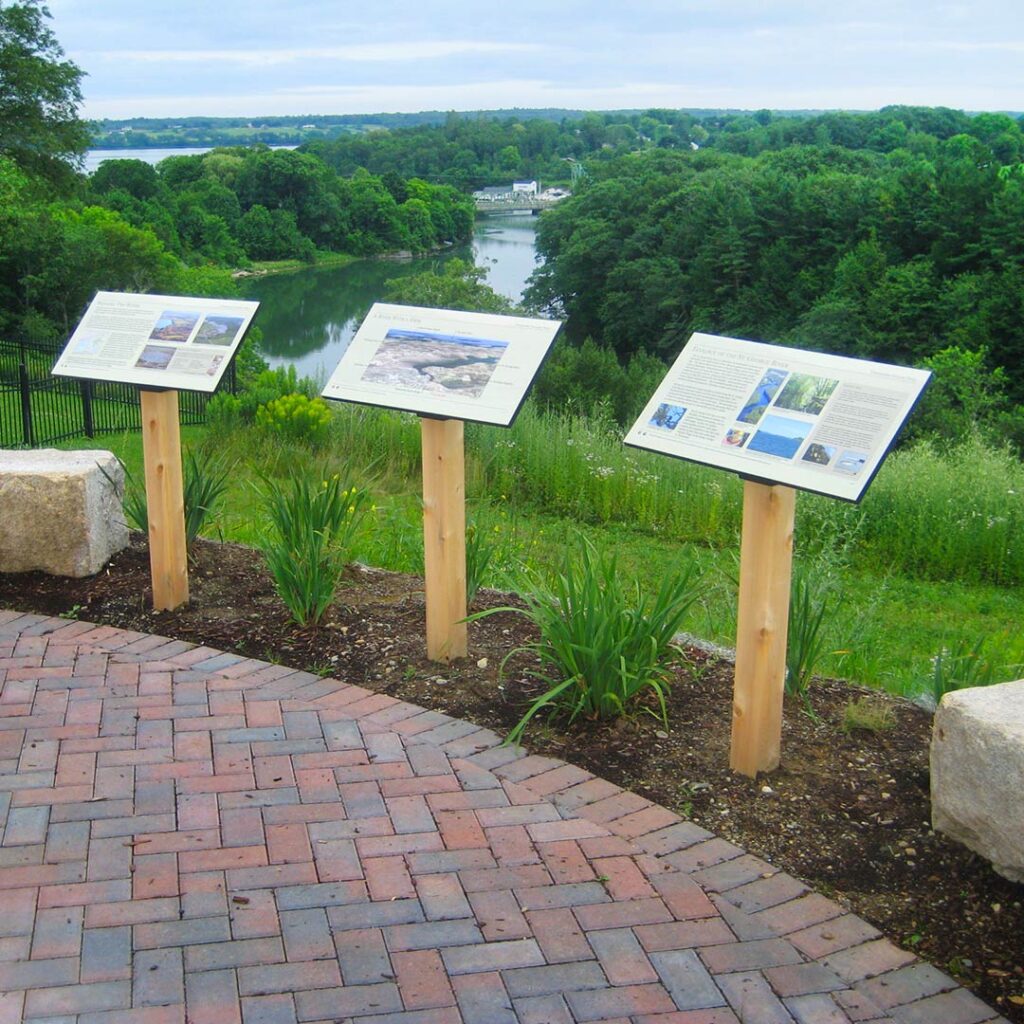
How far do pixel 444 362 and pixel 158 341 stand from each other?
1.41 metres

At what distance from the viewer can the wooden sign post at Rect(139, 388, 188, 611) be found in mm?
5035

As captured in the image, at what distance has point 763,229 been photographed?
2283 inches

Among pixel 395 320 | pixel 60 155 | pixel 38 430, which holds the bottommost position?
pixel 38 430

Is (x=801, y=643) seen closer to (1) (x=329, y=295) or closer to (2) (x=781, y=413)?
(2) (x=781, y=413)

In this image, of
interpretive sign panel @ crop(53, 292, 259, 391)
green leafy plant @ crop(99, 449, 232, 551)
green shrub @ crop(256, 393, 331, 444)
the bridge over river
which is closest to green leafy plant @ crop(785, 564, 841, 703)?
interpretive sign panel @ crop(53, 292, 259, 391)

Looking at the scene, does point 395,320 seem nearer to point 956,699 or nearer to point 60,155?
point 956,699

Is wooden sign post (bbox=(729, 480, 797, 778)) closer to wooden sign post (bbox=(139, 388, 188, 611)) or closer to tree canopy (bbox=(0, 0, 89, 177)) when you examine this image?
wooden sign post (bbox=(139, 388, 188, 611))

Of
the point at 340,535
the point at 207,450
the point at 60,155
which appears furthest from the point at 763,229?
the point at 340,535

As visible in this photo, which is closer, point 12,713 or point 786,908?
point 786,908

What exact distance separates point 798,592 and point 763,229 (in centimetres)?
5650

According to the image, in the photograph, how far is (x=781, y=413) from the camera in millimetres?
3592

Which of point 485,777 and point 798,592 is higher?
point 798,592

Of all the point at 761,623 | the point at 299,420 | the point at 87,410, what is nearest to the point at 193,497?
the point at 761,623

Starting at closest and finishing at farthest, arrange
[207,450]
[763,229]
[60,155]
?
[207,450] < [60,155] < [763,229]
